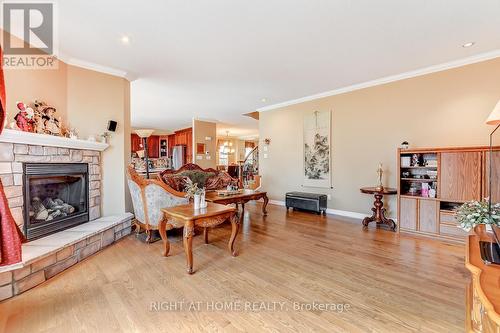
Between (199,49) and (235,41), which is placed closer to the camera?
(235,41)

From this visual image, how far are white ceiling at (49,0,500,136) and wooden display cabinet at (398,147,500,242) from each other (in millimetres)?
1497

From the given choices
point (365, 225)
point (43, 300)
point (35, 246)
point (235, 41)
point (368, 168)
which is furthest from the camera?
point (368, 168)

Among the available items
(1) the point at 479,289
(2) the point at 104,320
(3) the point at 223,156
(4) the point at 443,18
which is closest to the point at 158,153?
(3) the point at 223,156

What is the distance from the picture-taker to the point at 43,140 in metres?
2.75

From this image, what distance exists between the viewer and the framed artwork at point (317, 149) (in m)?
5.43

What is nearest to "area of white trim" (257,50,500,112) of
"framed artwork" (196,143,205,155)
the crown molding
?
"framed artwork" (196,143,205,155)

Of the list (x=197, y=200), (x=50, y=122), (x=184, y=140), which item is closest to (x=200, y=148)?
(x=184, y=140)

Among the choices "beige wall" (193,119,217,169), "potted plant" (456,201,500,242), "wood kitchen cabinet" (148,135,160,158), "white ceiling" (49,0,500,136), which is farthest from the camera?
"wood kitchen cabinet" (148,135,160,158)

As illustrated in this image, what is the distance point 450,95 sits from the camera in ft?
12.5

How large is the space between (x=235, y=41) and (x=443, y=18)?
2346mm

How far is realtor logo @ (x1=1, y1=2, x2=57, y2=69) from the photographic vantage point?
7.80ft

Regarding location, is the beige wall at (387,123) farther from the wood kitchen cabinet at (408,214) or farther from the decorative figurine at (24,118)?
the decorative figurine at (24,118)

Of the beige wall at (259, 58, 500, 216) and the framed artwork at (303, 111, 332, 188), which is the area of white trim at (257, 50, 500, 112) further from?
the framed artwork at (303, 111, 332, 188)

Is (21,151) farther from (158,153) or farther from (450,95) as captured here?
(158,153)
